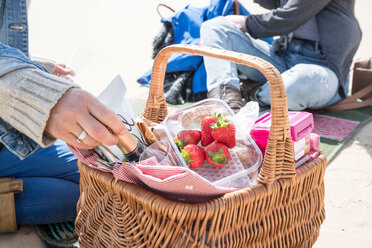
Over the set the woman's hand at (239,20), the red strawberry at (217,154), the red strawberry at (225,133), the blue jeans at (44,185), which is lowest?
the blue jeans at (44,185)

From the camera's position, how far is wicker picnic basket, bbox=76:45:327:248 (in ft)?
2.28

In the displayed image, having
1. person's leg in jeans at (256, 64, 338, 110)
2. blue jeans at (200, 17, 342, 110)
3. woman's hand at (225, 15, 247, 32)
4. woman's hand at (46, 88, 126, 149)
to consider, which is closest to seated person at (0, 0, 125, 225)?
woman's hand at (46, 88, 126, 149)

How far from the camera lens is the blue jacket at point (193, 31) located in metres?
2.34

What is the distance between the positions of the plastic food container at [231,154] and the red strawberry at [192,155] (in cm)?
3

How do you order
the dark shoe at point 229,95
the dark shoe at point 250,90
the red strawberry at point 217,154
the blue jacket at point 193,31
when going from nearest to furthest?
the red strawberry at point 217,154 → the dark shoe at point 229,95 → the dark shoe at point 250,90 → the blue jacket at point 193,31

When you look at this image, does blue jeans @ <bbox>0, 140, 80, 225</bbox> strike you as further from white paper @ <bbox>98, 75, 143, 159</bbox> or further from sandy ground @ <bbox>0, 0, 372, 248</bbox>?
white paper @ <bbox>98, 75, 143, 159</bbox>

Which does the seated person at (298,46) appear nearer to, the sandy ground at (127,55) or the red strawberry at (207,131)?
the sandy ground at (127,55)

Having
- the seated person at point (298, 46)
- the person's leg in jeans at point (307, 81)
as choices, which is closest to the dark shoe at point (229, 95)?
the seated person at point (298, 46)

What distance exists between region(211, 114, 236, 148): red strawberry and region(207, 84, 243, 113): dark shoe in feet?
2.17

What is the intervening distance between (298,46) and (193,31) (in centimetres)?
80

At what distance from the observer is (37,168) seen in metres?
1.16

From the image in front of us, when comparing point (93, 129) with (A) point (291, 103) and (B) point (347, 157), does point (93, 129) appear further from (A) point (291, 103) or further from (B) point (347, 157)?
(A) point (291, 103)

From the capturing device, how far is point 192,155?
85 cm

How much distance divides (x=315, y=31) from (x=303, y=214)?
4.54 ft
